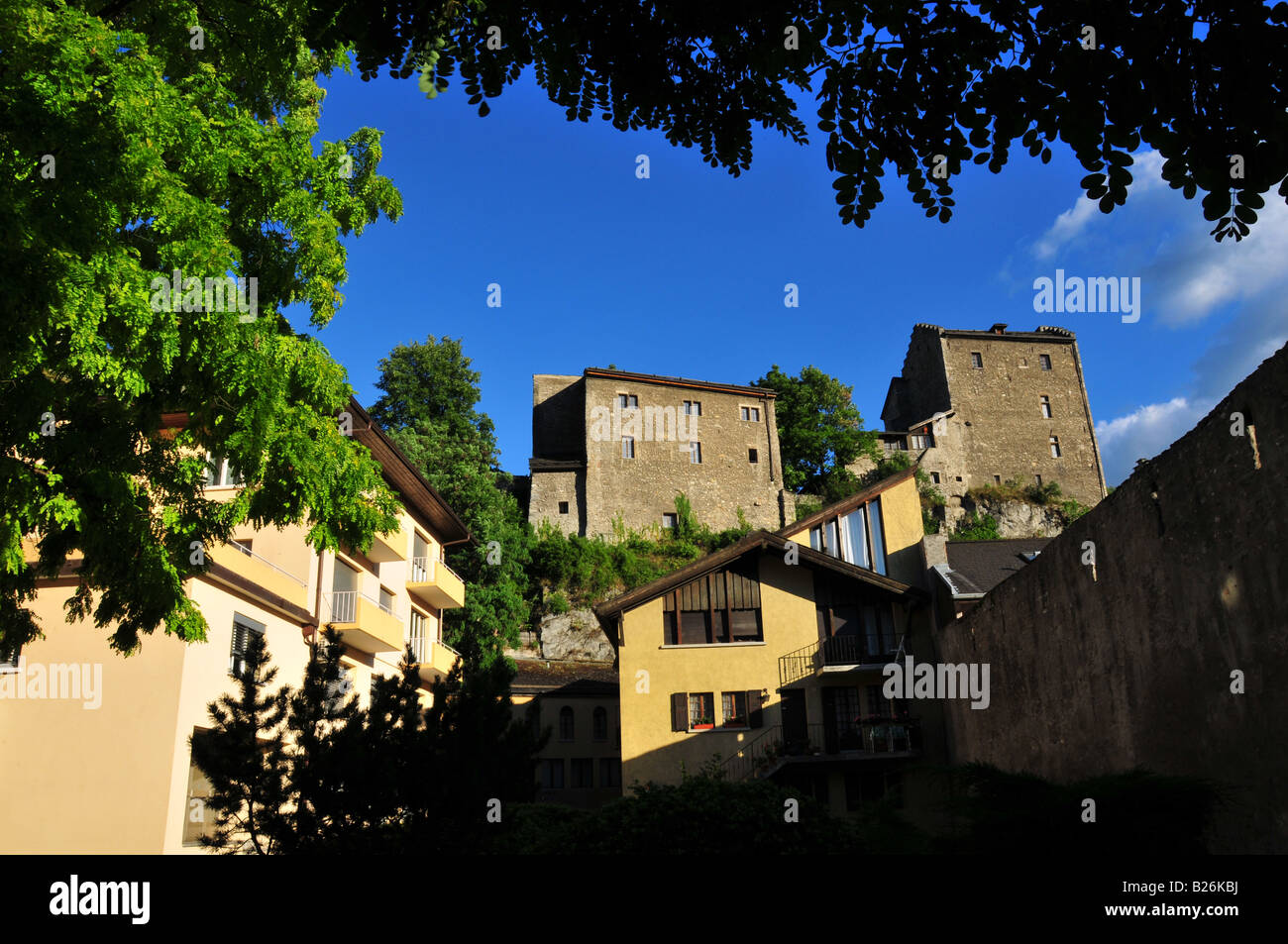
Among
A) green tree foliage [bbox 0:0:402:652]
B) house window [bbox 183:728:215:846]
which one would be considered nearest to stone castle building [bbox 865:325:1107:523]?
house window [bbox 183:728:215:846]

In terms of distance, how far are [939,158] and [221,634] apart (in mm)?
16867

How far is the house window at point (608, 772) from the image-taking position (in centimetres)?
3669

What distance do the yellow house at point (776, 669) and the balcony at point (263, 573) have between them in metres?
9.49

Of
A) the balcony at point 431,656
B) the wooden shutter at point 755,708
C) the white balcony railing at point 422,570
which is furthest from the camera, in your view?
the white balcony railing at point 422,570

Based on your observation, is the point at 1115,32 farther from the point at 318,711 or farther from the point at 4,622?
the point at 4,622

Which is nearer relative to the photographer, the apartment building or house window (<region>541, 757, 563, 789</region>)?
the apartment building

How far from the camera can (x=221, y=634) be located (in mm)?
17156

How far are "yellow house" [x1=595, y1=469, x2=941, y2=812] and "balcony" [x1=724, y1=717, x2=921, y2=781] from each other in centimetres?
3

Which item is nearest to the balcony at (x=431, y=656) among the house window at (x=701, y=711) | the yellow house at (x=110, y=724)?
the house window at (x=701, y=711)

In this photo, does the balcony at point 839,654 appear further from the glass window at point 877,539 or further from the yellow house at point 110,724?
the yellow house at point 110,724

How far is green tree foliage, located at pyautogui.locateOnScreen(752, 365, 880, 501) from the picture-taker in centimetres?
6150

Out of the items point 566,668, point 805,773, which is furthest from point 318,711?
point 566,668

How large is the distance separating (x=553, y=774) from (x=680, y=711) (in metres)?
12.5

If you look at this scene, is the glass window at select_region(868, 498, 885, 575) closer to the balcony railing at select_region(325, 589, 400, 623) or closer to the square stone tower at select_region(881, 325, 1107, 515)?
the balcony railing at select_region(325, 589, 400, 623)
